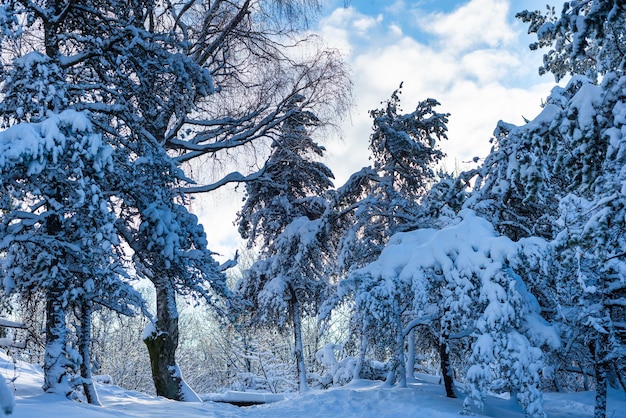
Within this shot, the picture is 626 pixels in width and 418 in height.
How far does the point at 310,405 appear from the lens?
1048 centimetres

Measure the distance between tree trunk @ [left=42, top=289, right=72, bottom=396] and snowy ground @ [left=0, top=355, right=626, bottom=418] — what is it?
0.20 meters

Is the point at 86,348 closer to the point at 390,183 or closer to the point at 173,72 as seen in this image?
the point at 173,72

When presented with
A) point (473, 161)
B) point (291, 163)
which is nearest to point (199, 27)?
point (291, 163)

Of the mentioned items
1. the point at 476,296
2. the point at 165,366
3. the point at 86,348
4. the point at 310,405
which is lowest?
the point at 310,405

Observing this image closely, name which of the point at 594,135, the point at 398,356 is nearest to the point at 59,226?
the point at 594,135

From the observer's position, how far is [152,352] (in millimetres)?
10203

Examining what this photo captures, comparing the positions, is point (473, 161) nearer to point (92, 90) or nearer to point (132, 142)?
point (132, 142)

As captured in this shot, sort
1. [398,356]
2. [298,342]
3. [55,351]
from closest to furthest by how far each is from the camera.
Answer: [55,351] < [398,356] < [298,342]

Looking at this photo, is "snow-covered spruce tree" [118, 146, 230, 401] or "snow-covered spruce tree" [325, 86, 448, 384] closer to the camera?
"snow-covered spruce tree" [118, 146, 230, 401]

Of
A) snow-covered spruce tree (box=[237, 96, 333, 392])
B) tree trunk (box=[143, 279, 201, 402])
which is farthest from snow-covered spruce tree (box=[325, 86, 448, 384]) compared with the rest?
tree trunk (box=[143, 279, 201, 402])

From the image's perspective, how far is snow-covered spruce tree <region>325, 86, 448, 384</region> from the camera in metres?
13.7

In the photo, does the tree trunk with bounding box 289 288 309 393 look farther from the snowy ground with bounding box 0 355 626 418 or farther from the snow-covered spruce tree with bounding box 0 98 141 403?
the snow-covered spruce tree with bounding box 0 98 141 403

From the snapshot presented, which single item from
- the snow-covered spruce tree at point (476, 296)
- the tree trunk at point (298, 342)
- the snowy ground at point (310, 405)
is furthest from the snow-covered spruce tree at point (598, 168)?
the tree trunk at point (298, 342)

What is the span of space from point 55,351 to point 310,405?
228 inches
